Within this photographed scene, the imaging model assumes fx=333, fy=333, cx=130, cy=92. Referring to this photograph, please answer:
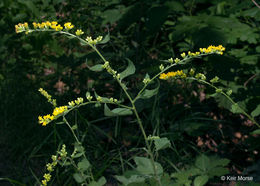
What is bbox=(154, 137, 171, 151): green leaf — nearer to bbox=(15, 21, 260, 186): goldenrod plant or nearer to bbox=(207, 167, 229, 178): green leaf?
bbox=(15, 21, 260, 186): goldenrod plant

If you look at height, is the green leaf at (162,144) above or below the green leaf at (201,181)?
above

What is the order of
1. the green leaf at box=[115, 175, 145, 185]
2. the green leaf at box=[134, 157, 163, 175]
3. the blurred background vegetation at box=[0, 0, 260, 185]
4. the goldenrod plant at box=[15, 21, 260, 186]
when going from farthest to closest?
the blurred background vegetation at box=[0, 0, 260, 185] → the green leaf at box=[115, 175, 145, 185] → the green leaf at box=[134, 157, 163, 175] → the goldenrod plant at box=[15, 21, 260, 186]

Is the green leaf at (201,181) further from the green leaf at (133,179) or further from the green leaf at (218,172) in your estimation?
the green leaf at (133,179)

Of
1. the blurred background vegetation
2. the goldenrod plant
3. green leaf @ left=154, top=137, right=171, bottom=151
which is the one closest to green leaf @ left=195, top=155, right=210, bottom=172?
the goldenrod plant

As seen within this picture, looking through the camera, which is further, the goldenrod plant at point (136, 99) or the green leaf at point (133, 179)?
the green leaf at point (133, 179)

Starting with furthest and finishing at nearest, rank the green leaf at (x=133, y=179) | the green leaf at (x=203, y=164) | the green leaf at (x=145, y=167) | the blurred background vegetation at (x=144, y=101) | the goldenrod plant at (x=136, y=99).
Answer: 1. the blurred background vegetation at (x=144, y=101)
2. the green leaf at (x=203, y=164)
3. the green leaf at (x=133, y=179)
4. the green leaf at (x=145, y=167)
5. the goldenrod plant at (x=136, y=99)

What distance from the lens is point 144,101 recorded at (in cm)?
238

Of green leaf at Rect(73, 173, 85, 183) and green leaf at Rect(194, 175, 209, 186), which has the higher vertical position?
green leaf at Rect(73, 173, 85, 183)

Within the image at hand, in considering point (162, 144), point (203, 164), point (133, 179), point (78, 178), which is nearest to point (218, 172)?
point (203, 164)

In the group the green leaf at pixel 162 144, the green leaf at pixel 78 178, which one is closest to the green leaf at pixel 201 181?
the green leaf at pixel 162 144

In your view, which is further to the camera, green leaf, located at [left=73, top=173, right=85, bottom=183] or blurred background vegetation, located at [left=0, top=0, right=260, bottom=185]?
blurred background vegetation, located at [left=0, top=0, right=260, bottom=185]

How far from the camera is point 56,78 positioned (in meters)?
3.15

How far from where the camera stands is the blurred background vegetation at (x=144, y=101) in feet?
7.32

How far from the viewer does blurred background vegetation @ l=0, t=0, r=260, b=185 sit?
7.32 feet
